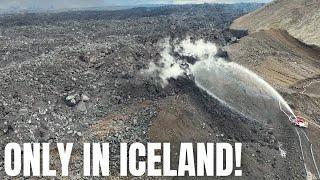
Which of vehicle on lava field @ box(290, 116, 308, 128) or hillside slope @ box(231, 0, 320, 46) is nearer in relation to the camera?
vehicle on lava field @ box(290, 116, 308, 128)

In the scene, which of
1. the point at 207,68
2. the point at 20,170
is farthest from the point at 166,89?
the point at 20,170

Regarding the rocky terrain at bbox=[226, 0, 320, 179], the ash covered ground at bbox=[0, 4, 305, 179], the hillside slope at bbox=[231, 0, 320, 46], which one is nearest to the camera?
the ash covered ground at bbox=[0, 4, 305, 179]

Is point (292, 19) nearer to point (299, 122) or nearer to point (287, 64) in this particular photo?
point (287, 64)

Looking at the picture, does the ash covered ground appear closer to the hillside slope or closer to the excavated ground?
the excavated ground

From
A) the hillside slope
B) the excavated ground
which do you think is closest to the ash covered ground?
the excavated ground

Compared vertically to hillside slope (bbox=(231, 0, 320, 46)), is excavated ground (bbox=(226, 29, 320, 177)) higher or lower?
lower

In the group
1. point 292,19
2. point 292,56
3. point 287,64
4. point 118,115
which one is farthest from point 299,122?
point 292,19

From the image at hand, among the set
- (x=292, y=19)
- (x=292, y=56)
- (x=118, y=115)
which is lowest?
(x=292, y=56)

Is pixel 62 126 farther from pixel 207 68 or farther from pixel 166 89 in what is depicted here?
pixel 207 68

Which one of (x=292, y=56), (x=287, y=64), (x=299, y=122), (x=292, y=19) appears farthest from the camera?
(x=292, y=19)

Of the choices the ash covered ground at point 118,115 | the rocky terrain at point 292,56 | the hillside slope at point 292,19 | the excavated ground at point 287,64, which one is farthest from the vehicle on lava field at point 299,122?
the hillside slope at point 292,19
